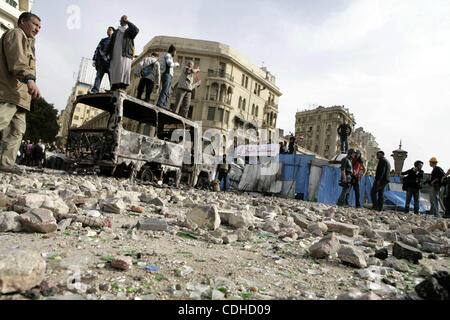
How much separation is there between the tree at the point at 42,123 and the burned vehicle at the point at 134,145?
104 ft

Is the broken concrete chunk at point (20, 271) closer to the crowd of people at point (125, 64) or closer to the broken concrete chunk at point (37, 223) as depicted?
the broken concrete chunk at point (37, 223)

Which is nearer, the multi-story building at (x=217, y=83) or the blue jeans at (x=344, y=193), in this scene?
the blue jeans at (x=344, y=193)

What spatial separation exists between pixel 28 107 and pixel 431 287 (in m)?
5.39

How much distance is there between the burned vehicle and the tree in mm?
31844

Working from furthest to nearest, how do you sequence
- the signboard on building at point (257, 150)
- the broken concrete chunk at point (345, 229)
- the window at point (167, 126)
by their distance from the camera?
the signboard on building at point (257, 150), the window at point (167, 126), the broken concrete chunk at point (345, 229)

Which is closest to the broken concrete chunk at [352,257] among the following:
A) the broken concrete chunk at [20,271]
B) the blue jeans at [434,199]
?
the broken concrete chunk at [20,271]

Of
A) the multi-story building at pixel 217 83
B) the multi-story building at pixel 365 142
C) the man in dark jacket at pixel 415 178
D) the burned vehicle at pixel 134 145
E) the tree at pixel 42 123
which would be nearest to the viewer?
the burned vehicle at pixel 134 145

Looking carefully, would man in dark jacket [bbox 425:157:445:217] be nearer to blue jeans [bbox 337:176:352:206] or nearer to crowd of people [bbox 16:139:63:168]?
blue jeans [bbox 337:176:352:206]

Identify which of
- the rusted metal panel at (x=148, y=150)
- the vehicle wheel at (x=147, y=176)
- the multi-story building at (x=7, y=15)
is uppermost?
the multi-story building at (x=7, y=15)

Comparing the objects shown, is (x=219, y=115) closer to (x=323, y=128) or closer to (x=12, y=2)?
(x=12, y=2)

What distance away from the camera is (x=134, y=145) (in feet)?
24.3

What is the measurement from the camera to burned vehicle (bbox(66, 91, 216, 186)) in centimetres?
702

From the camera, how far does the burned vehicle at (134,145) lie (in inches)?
277

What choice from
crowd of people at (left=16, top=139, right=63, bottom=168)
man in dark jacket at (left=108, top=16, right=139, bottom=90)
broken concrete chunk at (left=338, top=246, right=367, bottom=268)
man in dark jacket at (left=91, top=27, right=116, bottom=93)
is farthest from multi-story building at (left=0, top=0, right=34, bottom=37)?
broken concrete chunk at (left=338, top=246, right=367, bottom=268)
